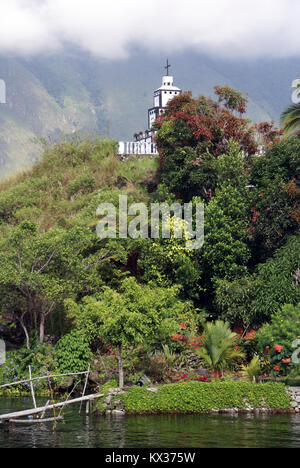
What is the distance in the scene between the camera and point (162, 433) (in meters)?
15.4

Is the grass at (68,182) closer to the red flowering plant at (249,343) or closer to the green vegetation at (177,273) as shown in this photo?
the green vegetation at (177,273)

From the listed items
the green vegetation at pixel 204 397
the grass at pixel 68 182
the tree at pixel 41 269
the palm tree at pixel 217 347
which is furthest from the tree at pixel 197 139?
the green vegetation at pixel 204 397

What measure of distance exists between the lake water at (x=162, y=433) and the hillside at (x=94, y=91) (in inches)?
4380

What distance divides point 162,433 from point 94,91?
162215 mm

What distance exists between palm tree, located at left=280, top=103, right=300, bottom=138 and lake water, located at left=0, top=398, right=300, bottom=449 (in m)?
17.0

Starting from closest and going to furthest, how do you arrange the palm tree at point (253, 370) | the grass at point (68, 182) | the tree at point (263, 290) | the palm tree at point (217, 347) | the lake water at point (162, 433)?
the lake water at point (162, 433), the palm tree at point (253, 370), the palm tree at point (217, 347), the tree at point (263, 290), the grass at point (68, 182)

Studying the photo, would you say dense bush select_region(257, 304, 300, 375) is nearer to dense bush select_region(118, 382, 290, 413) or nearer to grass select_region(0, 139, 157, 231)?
dense bush select_region(118, 382, 290, 413)

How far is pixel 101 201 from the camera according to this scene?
3225 centimetres

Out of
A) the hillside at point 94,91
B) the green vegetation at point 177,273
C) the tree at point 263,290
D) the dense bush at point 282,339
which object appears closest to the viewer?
the dense bush at point 282,339

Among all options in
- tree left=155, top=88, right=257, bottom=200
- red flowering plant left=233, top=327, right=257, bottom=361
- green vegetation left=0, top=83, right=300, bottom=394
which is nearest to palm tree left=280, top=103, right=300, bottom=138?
green vegetation left=0, top=83, right=300, bottom=394

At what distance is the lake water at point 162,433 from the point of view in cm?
1430

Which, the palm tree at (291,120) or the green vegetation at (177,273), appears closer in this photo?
the green vegetation at (177,273)

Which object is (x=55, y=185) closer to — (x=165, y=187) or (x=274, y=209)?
(x=165, y=187)

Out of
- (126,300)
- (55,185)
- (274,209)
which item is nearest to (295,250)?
(274,209)
